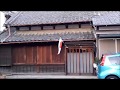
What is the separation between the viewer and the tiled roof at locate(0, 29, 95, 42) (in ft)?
47.2

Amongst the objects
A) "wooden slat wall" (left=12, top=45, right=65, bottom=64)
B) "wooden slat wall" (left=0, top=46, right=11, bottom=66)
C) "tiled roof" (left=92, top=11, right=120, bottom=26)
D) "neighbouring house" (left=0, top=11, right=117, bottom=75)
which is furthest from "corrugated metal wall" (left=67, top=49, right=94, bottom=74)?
"wooden slat wall" (left=0, top=46, right=11, bottom=66)

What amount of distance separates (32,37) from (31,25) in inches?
36.3

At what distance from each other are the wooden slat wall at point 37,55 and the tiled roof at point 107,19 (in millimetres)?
2446

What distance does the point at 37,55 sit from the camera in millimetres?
14633

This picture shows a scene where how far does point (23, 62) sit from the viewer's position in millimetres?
14891

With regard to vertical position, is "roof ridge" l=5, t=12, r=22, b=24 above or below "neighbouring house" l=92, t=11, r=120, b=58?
above

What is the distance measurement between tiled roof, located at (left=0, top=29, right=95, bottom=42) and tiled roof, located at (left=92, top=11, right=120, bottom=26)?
0.97m

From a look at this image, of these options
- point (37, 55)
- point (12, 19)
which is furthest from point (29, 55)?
point (12, 19)

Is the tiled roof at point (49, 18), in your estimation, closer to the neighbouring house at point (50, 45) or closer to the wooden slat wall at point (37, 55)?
the neighbouring house at point (50, 45)

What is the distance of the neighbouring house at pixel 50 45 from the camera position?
13977 millimetres

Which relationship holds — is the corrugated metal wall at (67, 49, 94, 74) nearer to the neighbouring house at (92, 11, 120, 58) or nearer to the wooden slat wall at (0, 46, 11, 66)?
the neighbouring house at (92, 11, 120, 58)

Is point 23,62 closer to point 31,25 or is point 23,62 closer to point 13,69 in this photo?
point 13,69

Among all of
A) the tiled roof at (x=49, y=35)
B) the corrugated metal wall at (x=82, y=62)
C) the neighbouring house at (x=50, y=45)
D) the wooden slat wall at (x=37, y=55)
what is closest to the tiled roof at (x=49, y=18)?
the neighbouring house at (x=50, y=45)

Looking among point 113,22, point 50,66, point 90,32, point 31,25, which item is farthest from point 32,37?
point 113,22
